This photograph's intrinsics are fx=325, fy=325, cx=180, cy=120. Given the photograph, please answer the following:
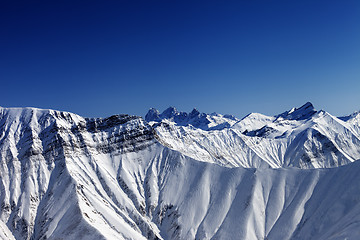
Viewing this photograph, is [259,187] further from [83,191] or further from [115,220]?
[83,191]

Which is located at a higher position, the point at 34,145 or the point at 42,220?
the point at 34,145

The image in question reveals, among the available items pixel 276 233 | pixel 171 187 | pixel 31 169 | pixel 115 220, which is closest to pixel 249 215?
pixel 276 233

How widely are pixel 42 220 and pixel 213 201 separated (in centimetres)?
8634

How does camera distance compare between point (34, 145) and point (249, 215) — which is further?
point (34, 145)

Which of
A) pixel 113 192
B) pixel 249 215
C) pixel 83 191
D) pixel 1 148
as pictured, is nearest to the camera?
pixel 249 215

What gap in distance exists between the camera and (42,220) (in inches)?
6280

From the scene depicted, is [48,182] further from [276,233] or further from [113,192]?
[276,233]

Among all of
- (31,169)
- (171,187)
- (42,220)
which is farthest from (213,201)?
(31,169)

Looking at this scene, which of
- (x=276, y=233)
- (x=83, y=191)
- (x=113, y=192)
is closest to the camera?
(x=276, y=233)

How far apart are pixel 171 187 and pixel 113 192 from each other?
33214mm

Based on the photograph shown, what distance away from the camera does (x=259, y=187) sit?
16900cm

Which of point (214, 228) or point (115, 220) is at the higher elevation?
point (115, 220)

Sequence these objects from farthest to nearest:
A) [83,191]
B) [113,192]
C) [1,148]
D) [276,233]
A: [1,148]
[113,192]
[83,191]
[276,233]


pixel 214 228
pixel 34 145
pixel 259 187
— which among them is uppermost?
pixel 34 145
